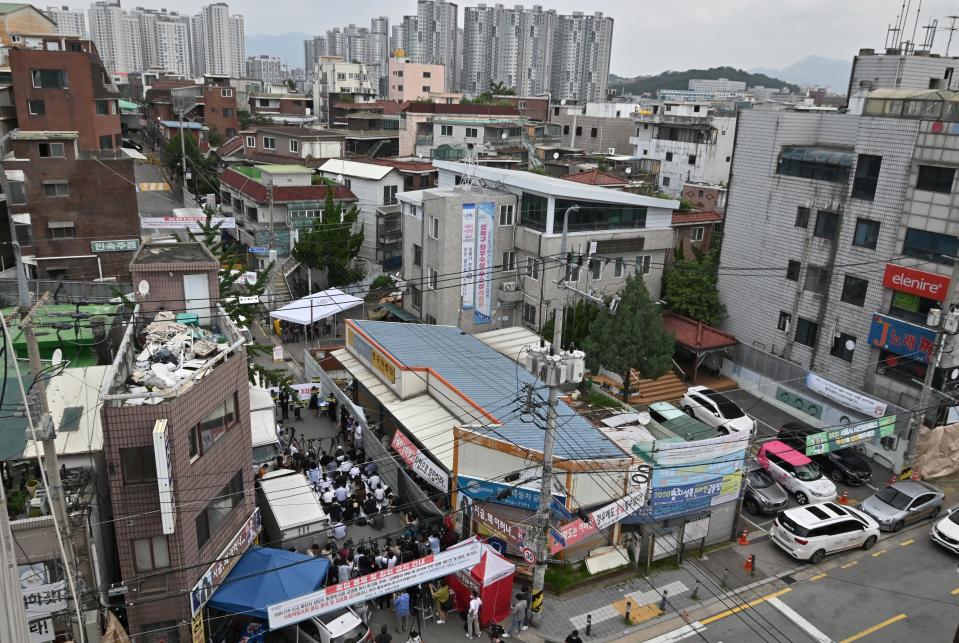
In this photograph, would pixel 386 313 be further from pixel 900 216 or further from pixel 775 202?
pixel 900 216

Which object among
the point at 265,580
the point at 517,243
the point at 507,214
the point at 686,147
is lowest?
the point at 265,580

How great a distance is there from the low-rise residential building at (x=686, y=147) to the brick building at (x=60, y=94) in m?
48.0

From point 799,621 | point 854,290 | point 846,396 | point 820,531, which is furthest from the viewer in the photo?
point 854,290

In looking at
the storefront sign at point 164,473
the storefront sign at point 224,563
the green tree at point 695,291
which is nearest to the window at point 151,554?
the storefront sign at point 224,563

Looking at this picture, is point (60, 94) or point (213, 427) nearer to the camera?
point (213, 427)

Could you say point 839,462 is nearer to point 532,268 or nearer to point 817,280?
point 817,280

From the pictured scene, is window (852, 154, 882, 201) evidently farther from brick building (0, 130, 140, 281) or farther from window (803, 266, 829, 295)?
brick building (0, 130, 140, 281)

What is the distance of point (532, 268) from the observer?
3325 cm

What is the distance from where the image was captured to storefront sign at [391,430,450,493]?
798 inches

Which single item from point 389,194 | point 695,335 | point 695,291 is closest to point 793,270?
point 695,291

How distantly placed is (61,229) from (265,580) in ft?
90.1

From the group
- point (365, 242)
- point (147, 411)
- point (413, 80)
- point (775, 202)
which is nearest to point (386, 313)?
point (365, 242)

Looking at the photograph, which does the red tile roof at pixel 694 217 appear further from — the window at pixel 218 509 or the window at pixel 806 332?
the window at pixel 218 509

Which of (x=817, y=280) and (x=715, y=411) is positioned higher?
(x=817, y=280)
